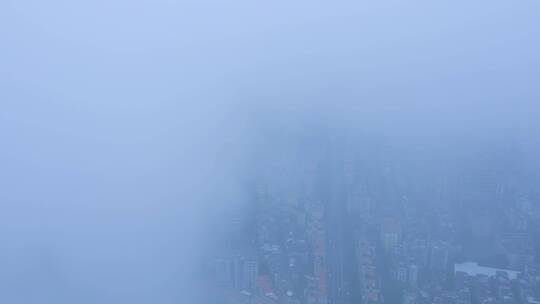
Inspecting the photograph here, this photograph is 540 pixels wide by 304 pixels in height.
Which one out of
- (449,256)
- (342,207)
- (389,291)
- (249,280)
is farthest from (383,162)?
(249,280)

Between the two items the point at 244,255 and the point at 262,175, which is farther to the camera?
the point at 262,175

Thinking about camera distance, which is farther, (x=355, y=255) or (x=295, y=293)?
(x=355, y=255)

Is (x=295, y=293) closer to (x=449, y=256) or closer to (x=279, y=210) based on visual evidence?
(x=279, y=210)

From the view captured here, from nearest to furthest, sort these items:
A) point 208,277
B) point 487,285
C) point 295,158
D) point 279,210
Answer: point 208,277, point 487,285, point 279,210, point 295,158

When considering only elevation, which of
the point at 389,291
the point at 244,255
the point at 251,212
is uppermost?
the point at 251,212

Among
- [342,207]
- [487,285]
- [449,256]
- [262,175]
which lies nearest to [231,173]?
[262,175]

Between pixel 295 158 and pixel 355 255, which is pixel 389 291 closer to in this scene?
pixel 355 255

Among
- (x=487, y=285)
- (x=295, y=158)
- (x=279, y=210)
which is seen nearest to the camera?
(x=487, y=285)

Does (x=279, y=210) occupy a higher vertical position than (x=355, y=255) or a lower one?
higher

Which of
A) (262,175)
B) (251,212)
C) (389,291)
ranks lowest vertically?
(389,291)
